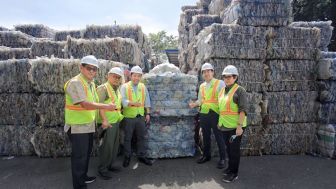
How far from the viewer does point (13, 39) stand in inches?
413

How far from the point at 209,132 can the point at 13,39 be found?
373 inches

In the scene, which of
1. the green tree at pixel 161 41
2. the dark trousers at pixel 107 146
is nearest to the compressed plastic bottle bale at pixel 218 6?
the dark trousers at pixel 107 146

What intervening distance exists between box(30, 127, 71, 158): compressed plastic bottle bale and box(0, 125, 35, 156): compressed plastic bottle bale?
36 centimetres

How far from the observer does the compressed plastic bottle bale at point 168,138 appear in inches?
242

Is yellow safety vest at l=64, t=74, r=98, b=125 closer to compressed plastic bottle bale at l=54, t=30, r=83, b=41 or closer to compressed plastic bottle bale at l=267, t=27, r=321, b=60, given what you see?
compressed plastic bottle bale at l=267, t=27, r=321, b=60

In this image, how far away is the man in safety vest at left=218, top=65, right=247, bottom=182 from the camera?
189 inches

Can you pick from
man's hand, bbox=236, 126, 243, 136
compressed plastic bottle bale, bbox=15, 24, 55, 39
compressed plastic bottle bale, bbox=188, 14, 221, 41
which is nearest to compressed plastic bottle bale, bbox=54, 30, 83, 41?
compressed plastic bottle bale, bbox=15, 24, 55, 39

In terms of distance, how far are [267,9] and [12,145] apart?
7801mm

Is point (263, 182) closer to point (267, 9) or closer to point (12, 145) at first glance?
point (267, 9)

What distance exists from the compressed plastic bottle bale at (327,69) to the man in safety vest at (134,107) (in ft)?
15.4

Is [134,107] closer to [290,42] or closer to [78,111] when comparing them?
[78,111]

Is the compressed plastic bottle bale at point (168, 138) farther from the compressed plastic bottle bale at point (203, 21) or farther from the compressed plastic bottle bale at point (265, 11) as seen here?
the compressed plastic bottle bale at point (203, 21)

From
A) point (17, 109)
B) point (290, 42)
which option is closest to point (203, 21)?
point (290, 42)

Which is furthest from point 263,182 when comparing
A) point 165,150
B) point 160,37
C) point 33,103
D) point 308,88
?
point 160,37
